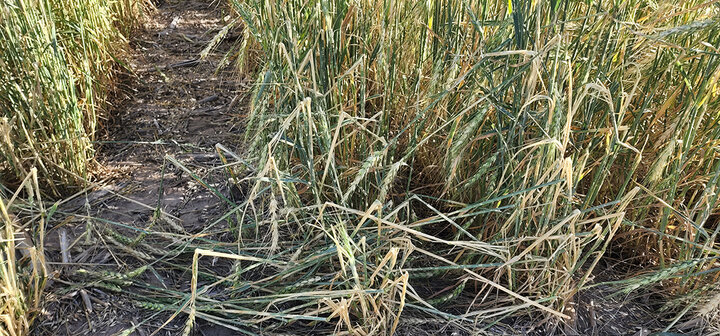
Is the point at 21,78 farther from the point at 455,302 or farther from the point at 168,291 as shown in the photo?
the point at 455,302

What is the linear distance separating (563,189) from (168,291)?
0.87 m

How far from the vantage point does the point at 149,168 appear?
160cm

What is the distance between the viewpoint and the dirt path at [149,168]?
116cm

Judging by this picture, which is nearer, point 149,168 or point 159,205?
point 159,205

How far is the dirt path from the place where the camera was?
1161mm

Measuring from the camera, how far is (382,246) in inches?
43.1

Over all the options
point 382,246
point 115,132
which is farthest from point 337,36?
point 115,132

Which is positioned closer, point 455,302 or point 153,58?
point 455,302

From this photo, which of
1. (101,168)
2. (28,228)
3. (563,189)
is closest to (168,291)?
(28,228)

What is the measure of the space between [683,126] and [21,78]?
154cm

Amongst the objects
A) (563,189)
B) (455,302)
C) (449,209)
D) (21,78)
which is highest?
(21,78)

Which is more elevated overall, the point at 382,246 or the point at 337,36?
the point at 337,36

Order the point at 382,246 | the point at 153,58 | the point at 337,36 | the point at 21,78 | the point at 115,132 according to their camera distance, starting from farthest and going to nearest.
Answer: the point at 153,58, the point at 115,132, the point at 21,78, the point at 337,36, the point at 382,246

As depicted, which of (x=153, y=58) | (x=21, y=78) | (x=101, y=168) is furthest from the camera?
(x=153, y=58)
